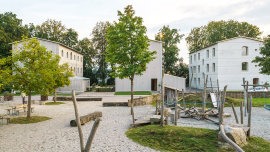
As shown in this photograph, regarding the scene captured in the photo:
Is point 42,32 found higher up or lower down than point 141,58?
higher up

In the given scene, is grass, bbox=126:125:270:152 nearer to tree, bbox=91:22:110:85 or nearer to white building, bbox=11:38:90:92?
white building, bbox=11:38:90:92

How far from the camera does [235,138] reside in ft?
24.1

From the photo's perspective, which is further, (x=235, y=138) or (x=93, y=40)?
(x=93, y=40)

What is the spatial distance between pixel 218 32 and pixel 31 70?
5146cm

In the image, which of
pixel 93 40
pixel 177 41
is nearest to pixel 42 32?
pixel 93 40

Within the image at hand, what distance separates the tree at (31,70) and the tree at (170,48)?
4029 cm

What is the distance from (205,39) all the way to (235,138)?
52.7m

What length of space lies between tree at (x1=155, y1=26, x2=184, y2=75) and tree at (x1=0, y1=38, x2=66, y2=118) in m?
40.3

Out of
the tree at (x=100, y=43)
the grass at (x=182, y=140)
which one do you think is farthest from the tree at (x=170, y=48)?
the grass at (x=182, y=140)

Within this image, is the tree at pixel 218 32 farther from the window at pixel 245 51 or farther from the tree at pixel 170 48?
the window at pixel 245 51

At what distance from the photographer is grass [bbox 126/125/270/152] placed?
7406 mm

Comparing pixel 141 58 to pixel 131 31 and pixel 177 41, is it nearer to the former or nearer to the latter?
pixel 131 31

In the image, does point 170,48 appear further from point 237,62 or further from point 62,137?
point 62,137

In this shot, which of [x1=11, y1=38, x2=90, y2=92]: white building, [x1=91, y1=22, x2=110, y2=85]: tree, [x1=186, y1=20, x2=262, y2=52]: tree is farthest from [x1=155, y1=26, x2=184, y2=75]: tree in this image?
[x1=11, y1=38, x2=90, y2=92]: white building
